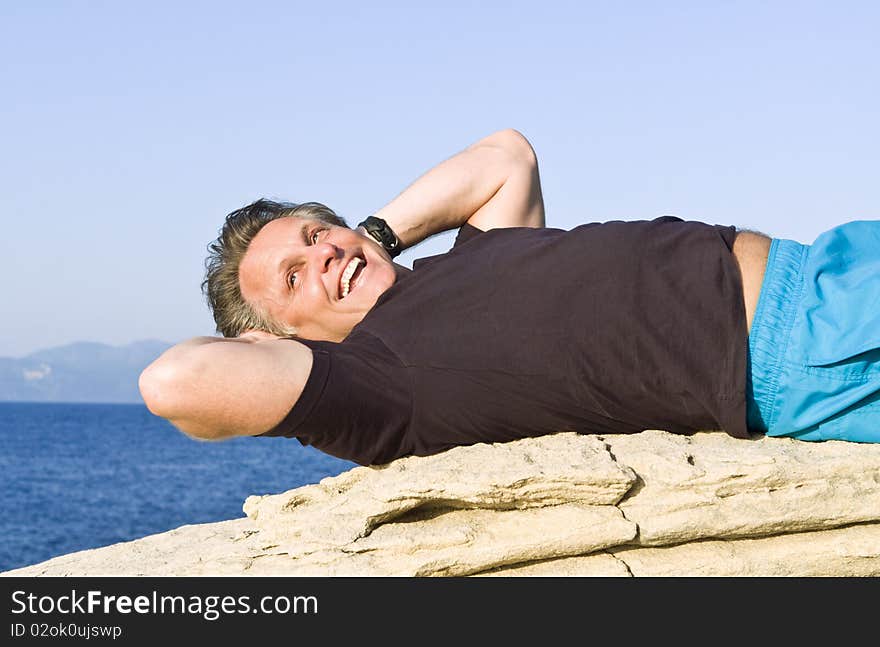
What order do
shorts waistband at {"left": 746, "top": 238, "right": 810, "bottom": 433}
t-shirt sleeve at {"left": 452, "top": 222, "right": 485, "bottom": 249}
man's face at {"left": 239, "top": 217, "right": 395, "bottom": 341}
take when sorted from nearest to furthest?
shorts waistband at {"left": 746, "top": 238, "right": 810, "bottom": 433} < man's face at {"left": 239, "top": 217, "right": 395, "bottom": 341} < t-shirt sleeve at {"left": 452, "top": 222, "right": 485, "bottom": 249}

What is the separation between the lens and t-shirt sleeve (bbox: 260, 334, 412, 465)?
3.68 meters

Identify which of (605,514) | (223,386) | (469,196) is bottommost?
(605,514)

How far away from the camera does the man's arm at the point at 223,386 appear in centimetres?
359

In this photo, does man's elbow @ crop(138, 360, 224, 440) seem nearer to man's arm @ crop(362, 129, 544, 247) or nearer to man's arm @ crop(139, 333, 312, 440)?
man's arm @ crop(139, 333, 312, 440)

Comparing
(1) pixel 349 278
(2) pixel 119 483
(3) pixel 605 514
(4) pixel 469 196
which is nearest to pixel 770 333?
(3) pixel 605 514

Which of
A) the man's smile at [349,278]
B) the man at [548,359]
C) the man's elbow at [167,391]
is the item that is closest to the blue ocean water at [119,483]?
the man's smile at [349,278]

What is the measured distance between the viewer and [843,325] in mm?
3633

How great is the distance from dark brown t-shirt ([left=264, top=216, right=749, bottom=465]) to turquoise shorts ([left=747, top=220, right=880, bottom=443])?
10 cm

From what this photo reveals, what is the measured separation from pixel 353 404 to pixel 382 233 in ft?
4.83

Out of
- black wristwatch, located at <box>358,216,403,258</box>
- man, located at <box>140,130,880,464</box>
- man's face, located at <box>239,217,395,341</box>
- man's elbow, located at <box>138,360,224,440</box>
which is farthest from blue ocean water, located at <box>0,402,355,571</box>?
man, located at <box>140,130,880,464</box>

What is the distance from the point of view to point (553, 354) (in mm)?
3762

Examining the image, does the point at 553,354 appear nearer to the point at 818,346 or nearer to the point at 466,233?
the point at 818,346

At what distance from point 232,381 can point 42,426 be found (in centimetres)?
10727
